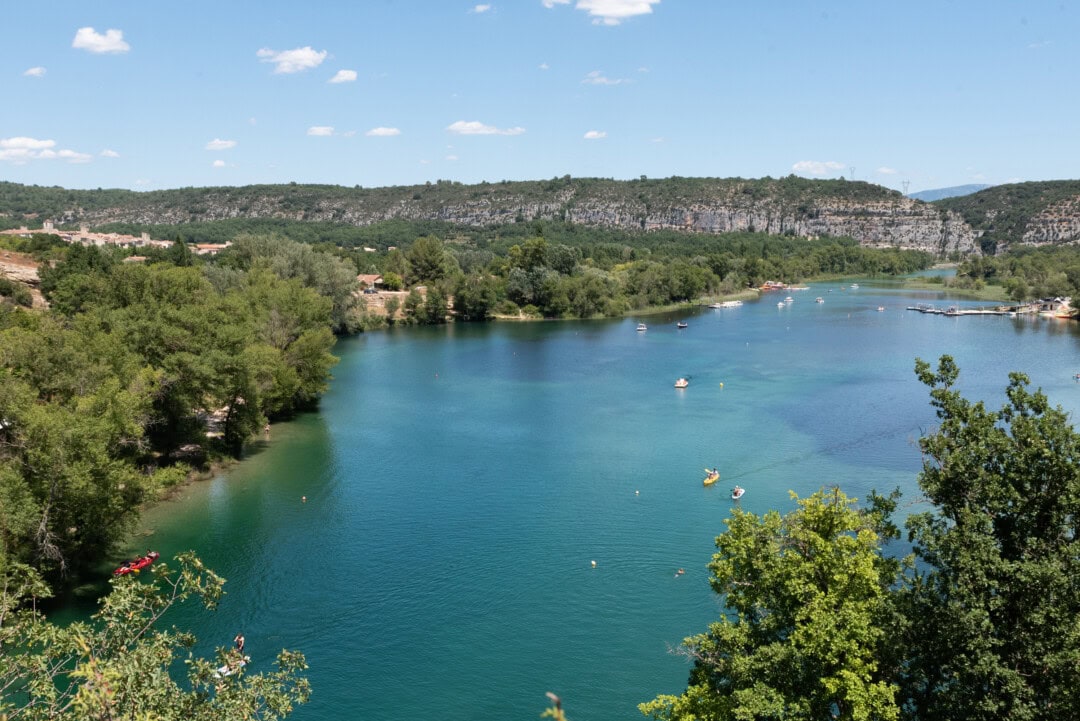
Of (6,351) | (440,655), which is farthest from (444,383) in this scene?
(440,655)

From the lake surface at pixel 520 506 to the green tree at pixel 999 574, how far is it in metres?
11.0

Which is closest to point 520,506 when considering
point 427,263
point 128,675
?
point 128,675

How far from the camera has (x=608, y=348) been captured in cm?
8900

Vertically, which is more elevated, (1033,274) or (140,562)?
Result: (1033,274)

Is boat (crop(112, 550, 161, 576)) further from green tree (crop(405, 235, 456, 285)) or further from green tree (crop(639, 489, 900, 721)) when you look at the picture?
green tree (crop(405, 235, 456, 285))

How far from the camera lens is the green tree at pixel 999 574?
14.1 meters

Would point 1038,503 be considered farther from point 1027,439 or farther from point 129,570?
point 129,570

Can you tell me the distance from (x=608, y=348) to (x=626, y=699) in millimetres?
66223

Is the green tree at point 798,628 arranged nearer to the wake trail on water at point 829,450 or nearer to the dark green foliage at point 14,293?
the wake trail on water at point 829,450

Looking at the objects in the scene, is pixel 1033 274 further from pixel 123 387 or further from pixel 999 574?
pixel 123 387

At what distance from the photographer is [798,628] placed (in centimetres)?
1608

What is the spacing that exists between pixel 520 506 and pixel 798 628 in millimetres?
24230

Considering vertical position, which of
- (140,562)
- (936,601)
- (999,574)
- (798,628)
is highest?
(999,574)

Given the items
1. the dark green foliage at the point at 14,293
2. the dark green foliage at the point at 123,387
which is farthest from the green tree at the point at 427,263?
the dark green foliage at the point at 14,293
